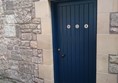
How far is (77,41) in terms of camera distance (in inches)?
154

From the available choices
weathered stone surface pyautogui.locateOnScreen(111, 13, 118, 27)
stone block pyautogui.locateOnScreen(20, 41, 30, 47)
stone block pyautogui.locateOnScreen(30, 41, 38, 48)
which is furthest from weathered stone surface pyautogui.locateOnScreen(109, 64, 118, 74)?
stone block pyautogui.locateOnScreen(20, 41, 30, 47)

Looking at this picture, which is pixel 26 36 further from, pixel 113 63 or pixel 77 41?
pixel 113 63

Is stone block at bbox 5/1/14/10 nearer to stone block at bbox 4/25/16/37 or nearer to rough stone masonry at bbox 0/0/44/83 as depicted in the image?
rough stone masonry at bbox 0/0/44/83

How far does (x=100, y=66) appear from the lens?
11.0 feet

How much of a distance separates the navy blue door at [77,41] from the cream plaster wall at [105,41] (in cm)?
34

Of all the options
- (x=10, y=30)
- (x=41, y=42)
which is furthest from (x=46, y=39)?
(x=10, y=30)

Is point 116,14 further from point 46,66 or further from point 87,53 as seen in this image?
point 46,66

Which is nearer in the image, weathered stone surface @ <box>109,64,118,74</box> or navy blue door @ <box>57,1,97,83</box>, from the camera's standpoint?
weathered stone surface @ <box>109,64,118,74</box>

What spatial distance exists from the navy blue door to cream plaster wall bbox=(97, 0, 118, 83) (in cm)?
34

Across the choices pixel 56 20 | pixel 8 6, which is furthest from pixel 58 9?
pixel 8 6

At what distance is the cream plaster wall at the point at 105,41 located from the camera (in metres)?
3.15

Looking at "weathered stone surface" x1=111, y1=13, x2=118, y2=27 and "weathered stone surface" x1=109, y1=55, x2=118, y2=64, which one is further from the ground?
"weathered stone surface" x1=111, y1=13, x2=118, y2=27

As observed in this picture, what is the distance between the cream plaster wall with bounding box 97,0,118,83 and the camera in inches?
124

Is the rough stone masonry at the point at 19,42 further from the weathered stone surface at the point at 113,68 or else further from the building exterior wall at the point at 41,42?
the weathered stone surface at the point at 113,68
